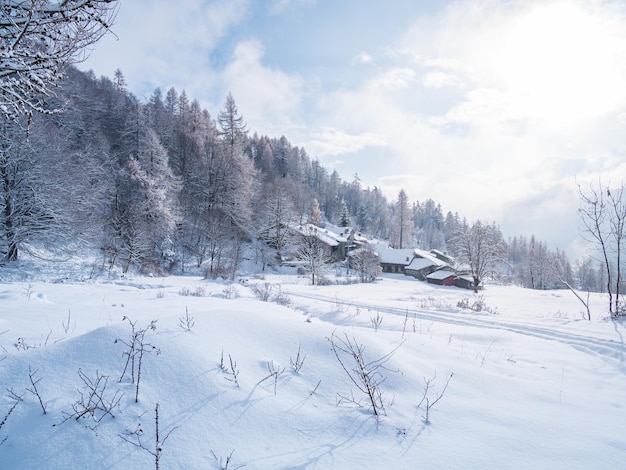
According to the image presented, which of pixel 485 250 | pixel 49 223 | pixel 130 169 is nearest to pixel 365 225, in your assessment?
pixel 485 250

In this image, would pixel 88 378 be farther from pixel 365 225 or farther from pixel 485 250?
pixel 365 225

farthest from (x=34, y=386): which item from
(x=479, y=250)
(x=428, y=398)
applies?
(x=479, y=250)

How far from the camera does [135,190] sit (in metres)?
28.7

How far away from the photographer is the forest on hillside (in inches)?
685

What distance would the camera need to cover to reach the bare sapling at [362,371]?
305cm

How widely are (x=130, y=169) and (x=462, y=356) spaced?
31.9m

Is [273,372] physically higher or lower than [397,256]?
lower

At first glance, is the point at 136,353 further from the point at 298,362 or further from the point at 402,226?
the point at 402,226

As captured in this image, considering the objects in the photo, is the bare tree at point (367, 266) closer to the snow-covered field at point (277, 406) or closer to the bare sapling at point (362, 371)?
the snow-covered field at point (277, 406)

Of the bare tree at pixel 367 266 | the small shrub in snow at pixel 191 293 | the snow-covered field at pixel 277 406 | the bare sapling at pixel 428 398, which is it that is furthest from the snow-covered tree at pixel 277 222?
the bare sapling at pixel 428 398

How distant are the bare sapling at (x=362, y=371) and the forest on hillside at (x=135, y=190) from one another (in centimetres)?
470

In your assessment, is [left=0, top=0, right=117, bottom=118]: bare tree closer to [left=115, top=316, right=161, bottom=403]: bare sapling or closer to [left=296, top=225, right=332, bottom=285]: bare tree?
[left=115, top=316, right=161, bottom=403]: bare sapling

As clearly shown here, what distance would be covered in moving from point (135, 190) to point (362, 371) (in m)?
31.6

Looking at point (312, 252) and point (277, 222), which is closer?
point (312, 252)
